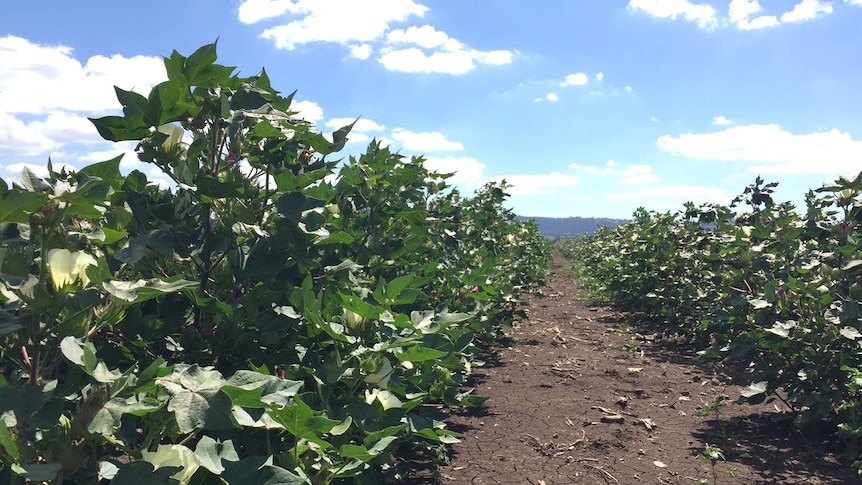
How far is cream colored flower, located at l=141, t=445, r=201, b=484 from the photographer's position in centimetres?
111

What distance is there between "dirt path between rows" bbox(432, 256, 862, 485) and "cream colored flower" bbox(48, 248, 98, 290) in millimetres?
2701

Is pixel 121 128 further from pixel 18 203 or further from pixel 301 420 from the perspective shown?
pixel 301 420

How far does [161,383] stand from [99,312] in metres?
0.25

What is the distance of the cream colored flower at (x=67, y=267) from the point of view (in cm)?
106

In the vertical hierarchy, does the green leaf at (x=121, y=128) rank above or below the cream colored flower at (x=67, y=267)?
above

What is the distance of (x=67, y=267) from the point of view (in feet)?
3.54

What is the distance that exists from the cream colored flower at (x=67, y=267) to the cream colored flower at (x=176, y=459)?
14.2 inches

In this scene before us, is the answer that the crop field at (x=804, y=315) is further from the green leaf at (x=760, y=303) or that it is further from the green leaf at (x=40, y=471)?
the green leaf at (x=40, y=471)

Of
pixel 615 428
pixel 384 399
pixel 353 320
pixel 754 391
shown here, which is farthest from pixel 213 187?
pixel 754 391

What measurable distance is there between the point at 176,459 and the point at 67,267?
43 cm

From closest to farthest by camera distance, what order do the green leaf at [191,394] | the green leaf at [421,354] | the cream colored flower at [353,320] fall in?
the green leaf at [191,394], the green leaf at [421,354], the cream colored flower at [353,320]

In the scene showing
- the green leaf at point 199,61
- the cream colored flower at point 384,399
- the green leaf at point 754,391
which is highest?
the green leaf at point 199,61

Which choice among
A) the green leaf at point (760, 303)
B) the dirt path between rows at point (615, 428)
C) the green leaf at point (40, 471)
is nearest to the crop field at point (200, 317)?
the green leaf at point (40, 471)

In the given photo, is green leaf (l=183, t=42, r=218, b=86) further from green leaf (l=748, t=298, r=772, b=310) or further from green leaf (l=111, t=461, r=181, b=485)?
green leaf (l=748, t=298, r=772, b=310)
